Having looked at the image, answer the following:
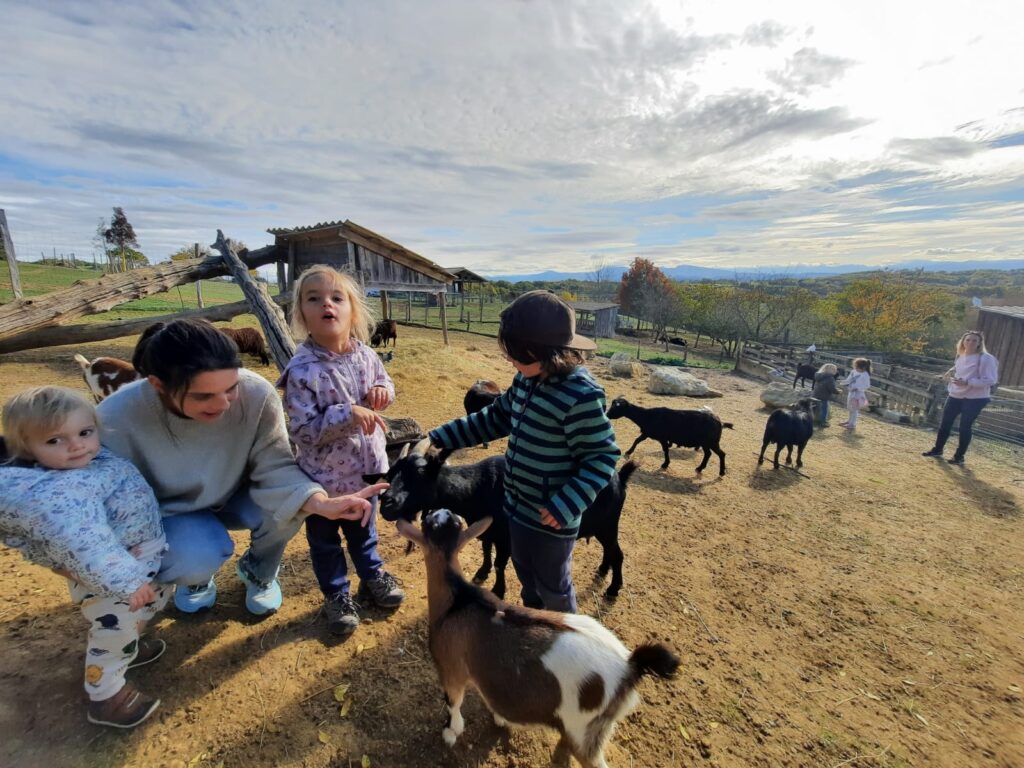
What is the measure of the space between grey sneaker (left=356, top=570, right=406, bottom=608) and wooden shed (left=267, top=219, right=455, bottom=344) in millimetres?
9099

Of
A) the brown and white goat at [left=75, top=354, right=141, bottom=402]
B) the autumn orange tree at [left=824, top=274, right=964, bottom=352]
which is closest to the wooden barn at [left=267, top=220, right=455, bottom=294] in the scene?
the brown and white goat at [left=75, top=354, right=141, bottom=402]

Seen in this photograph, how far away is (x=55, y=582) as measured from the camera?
10.3 feet

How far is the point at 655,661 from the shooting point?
5.90 ft

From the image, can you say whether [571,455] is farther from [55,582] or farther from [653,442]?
[653,442]

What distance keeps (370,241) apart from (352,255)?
655 mm

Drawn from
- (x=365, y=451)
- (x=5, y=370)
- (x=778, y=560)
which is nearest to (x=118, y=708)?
(x=365, y=451)

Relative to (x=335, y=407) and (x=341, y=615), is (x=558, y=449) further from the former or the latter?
(x=341, y=615)

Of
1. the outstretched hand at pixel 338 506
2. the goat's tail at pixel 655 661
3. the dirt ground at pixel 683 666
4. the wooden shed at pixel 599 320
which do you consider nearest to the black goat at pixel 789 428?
the dirt ground at pixel 683 666

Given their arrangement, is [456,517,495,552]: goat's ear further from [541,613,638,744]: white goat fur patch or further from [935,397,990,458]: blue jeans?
[935,397,990,458]: blue jeans

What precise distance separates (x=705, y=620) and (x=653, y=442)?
5598 millimetres

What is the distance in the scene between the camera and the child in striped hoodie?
2.16m

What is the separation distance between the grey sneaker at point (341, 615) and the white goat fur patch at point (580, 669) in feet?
5.35

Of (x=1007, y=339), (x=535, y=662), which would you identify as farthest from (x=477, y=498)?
(x=1007, y=339)

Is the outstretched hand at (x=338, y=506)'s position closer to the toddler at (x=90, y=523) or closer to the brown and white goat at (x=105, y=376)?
the toddler at (x=90, y=523)
